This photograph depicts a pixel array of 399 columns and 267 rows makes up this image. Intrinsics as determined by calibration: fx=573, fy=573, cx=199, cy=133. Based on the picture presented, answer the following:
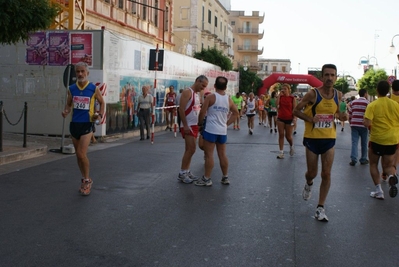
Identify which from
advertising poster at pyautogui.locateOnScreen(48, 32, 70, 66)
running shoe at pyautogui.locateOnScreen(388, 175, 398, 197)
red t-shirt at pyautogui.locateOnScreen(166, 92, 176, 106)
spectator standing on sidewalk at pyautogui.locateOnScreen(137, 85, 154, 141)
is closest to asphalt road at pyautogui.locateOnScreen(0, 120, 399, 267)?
running shoe at pyautogui.locateOnScreen(388, 175, 398, 197)

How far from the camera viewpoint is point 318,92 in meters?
7.00

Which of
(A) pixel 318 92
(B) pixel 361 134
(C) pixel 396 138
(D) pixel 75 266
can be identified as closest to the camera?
(D) pixel 75 266

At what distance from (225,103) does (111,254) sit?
4336 millimetres

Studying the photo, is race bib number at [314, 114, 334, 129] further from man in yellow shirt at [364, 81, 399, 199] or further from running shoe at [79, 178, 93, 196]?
running shoe at [79, 178, 93, 196]

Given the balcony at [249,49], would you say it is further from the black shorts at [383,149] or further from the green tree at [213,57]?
the black shorts at [383,149]

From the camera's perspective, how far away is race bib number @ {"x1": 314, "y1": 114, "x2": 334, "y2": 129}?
6.96 meters

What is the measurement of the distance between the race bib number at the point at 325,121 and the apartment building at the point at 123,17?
1629 cm

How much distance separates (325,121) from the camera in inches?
Answer: 274

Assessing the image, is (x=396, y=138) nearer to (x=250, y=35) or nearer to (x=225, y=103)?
(x=225, y=103)

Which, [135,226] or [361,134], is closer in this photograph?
[135,226]

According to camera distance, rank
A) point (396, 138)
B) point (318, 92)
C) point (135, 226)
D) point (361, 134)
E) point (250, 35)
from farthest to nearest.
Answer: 1. point (250, 35)
2. point (361, 134)
3. point (396, 138)
4. point (318, 92)
5. point (135, 226)

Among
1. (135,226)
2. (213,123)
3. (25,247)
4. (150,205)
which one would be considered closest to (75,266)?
(25,247)

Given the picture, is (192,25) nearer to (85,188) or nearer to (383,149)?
(383,149)

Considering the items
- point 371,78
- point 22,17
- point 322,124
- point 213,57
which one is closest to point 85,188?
point 322,124
